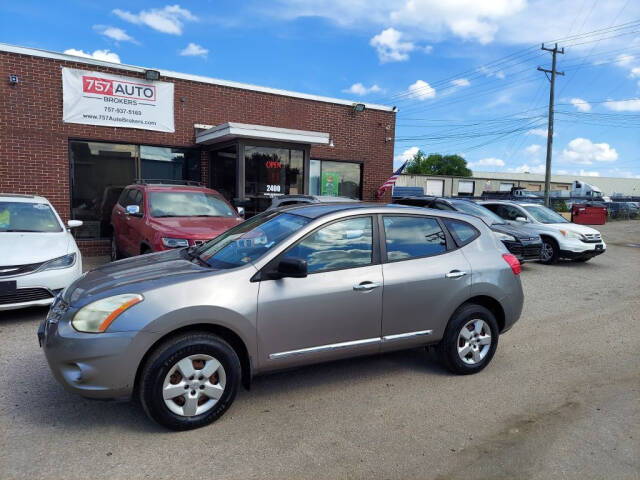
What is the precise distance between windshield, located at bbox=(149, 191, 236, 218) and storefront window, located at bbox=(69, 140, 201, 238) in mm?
4324

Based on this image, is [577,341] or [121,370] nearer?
[121,370]

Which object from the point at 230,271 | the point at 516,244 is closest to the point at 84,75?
the point at 230,271

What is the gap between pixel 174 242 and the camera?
22.7 feet

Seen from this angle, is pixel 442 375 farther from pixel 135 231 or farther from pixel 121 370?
pixel 135 231

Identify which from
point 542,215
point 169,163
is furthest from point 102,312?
point 542,215

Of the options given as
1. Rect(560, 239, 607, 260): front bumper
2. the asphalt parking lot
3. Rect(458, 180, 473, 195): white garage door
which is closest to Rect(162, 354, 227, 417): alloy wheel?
the asphalt parking lot

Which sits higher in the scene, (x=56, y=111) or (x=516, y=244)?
(x=56, y=111)

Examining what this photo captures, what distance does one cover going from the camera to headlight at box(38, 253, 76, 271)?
5770 millimetres

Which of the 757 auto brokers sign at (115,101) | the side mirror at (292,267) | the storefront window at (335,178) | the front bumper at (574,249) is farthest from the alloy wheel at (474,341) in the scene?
the storefront window at (335,178)

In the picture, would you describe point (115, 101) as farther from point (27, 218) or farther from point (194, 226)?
point (194, 226)

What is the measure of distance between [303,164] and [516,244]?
581 centimetres

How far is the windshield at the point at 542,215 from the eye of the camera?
41.0 feet

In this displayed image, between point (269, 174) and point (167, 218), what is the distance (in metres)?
5.06

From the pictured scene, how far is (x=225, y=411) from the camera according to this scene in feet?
11.5
